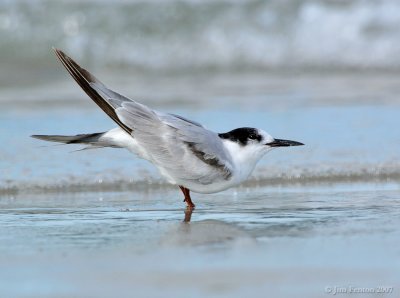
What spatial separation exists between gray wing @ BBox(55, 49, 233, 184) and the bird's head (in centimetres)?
8

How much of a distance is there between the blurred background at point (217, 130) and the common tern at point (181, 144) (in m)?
0.16

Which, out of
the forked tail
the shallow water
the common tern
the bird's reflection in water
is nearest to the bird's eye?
the common tern

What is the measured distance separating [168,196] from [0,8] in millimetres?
7044

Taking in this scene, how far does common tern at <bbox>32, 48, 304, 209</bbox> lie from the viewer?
456cm

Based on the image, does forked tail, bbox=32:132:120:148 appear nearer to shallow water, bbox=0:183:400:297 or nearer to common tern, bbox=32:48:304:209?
common tern, bbox=32:48:304:209

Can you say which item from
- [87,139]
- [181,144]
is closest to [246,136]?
[181,144]

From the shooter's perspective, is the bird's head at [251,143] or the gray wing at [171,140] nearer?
the gray wing at [171,140]

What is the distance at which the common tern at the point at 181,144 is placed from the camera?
4.56 m

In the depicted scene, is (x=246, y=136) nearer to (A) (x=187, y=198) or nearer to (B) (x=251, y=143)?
(B) (x=251, y=143)

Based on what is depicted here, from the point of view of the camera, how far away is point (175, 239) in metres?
3.80

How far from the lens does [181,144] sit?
4.62 metres

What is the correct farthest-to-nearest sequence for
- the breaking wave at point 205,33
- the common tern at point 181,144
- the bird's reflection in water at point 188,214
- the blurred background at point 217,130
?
1. the breaking wave at point 205,33
2. the common tern at point 181,144
3. the bird's reflection in water at point 188,214
4. the blurred background at point 217,130

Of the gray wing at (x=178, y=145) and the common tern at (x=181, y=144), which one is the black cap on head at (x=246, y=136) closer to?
the common tern at (x=181, y=144)

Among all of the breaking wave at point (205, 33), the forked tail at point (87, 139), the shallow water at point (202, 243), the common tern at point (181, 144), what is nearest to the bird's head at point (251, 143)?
the common tern at point (181, 144)
